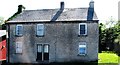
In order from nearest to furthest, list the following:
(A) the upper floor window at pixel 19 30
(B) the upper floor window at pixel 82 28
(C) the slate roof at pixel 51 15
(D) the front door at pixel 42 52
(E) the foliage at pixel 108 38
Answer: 1. (B) the upper floor window at pixel 82 28
2. (C) the slate roof at pixel 51 15
3. (D) the front door at pixel 42 52
4. (A) the upper floor window at pixel 19 30
5. (E) the foliage at pixel 108 38

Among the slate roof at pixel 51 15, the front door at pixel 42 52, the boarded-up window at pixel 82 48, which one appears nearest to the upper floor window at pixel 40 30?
the slate roof at pixel 51 15

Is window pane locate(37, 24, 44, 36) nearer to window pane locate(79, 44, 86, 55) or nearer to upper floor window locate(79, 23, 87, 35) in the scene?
upper floor window locate(79, 23, 87, 35)

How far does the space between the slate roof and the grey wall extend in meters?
0.96

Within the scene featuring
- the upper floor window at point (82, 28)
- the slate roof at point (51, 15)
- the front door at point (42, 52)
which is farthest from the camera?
the front door at point (42, 52)

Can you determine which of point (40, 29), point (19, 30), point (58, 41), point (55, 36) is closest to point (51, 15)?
point (40, 29)

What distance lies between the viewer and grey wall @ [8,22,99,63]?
3503cm

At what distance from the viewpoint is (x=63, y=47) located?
3588cm

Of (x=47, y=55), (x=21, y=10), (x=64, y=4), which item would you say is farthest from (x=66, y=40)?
(x=21, y=10)

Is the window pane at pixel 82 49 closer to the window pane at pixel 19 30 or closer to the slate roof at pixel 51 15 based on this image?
the slate roof at pixel 51 15

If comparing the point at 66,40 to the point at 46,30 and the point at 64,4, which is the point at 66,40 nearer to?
the point at 46,30

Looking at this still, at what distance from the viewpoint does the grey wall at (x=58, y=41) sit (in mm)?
35031

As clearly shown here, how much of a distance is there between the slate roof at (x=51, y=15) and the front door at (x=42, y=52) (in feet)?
11.5

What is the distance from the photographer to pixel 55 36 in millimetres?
36219

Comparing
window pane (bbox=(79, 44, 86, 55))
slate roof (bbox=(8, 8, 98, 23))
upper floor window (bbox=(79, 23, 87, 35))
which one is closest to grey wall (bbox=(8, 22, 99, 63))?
upper floor window (bbox=(79, 23, 87, 35))
